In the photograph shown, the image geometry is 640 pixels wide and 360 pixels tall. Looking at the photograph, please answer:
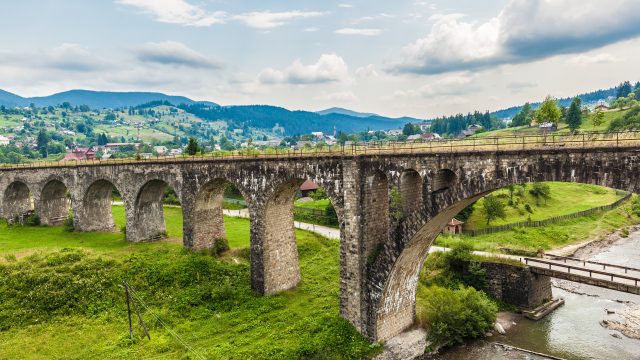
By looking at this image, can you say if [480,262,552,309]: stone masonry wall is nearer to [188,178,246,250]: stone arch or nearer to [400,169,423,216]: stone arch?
[400,169,423,216]: stone arch

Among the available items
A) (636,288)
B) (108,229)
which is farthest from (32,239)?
(636,288)

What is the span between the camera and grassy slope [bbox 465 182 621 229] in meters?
61.9

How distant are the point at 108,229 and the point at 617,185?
53.8 meters

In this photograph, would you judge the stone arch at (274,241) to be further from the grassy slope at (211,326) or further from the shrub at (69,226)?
the shrub at (69,226)

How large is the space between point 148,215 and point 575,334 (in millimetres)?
41595

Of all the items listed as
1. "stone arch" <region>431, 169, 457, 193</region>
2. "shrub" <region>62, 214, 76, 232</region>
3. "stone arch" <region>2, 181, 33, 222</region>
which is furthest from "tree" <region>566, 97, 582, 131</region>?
"stone arch" <region>2, 181, 33, 222</region>

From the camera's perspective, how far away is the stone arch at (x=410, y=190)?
2494 centimetres

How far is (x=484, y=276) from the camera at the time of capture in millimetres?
37969

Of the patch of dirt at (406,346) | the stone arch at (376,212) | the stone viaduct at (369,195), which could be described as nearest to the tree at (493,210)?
the stone viaduct at (369,195)

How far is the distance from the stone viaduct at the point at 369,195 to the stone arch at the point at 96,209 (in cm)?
875

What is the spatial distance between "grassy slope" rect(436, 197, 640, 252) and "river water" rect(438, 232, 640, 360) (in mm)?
10525

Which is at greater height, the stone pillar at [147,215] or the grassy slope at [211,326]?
the stone pillar at [147,215]

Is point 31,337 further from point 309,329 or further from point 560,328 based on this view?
point 560,328

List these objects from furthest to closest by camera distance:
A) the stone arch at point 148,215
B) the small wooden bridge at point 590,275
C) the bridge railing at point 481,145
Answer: the stone arch at point 148,215
the small wooden bridge at point 590,275
the bridge railing at point 481,145
